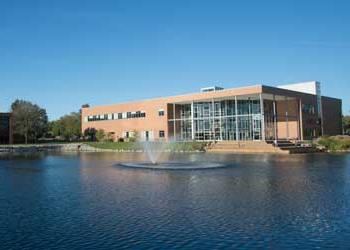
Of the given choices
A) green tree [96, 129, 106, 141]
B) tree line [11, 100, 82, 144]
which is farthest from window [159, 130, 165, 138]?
tree line [11, 100, 82, 144]

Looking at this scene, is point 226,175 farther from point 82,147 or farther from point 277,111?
point 82,147

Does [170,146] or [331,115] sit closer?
[170,146]

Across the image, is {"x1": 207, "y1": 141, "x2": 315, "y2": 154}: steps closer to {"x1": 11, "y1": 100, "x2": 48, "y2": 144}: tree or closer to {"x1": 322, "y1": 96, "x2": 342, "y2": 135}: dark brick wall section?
{"x1": 322, "y1": 96, "x2": 342, "y2": 135}: dark brick wall section

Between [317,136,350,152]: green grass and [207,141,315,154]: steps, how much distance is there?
1.95m

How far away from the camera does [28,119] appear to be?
85125mm

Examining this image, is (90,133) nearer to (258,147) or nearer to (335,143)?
(258,147)

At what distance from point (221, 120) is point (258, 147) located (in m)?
12.0

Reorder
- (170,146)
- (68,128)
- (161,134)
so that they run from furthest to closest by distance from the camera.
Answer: (68,128), (161,134), (170,146)

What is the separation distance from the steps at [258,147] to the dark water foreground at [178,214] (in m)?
27.6

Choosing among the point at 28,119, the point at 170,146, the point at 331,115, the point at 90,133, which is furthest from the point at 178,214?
the point at 28,119

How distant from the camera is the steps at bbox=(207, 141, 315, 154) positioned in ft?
150

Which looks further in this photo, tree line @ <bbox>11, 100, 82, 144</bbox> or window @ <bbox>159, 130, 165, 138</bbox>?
tree line @ <bbox>11, 100, 82, 144</bbox>

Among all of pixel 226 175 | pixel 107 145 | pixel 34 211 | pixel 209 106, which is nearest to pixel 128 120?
pixel 107 145

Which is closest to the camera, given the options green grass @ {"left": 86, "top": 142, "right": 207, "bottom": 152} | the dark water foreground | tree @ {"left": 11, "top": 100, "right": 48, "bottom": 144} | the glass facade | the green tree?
the dark water foreground
